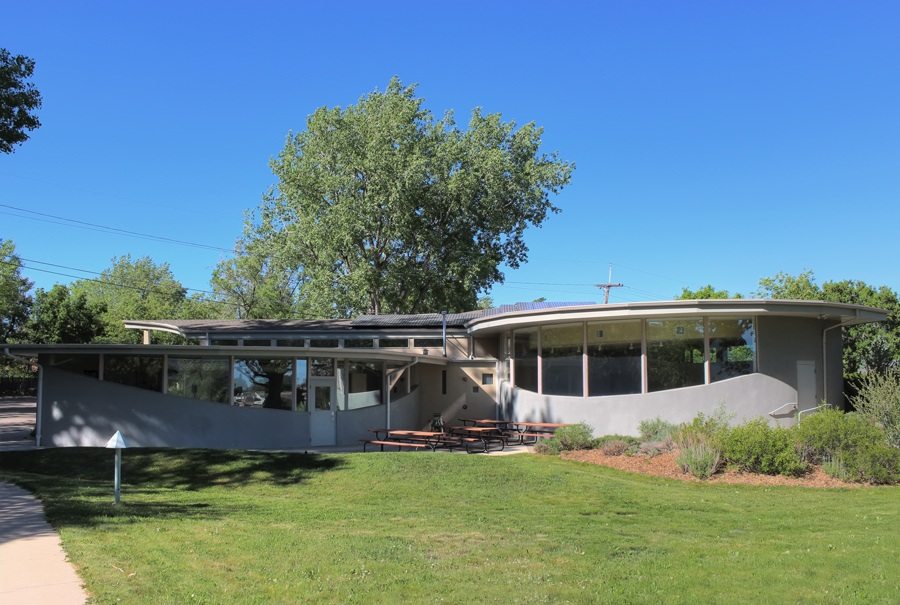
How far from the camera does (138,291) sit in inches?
2943

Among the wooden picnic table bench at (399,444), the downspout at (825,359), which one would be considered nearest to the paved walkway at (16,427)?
the wooden picnic table bench at (399,444)

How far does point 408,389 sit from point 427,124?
66.5 feet

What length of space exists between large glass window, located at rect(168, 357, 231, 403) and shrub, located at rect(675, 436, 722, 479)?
1203 centimetres

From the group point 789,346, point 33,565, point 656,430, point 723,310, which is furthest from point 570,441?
point 33,565

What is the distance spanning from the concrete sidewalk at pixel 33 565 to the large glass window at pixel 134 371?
9.44 m

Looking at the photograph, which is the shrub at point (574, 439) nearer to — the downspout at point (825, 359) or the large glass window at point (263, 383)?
the downspout at point (825, 359)

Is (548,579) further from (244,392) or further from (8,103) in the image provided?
(8,103)

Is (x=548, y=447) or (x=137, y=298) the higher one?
(x=137, y=298)

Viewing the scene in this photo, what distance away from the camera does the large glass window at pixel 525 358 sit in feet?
76.4

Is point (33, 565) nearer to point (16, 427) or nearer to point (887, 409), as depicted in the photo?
point (887, 409)

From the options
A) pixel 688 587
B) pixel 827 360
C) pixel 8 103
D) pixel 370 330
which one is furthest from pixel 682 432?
pixel 8 103

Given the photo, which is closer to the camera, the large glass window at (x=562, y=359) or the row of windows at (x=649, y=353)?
the row of windows at (x=649, y=353)

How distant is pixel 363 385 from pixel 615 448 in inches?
334

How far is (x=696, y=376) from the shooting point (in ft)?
65.7
